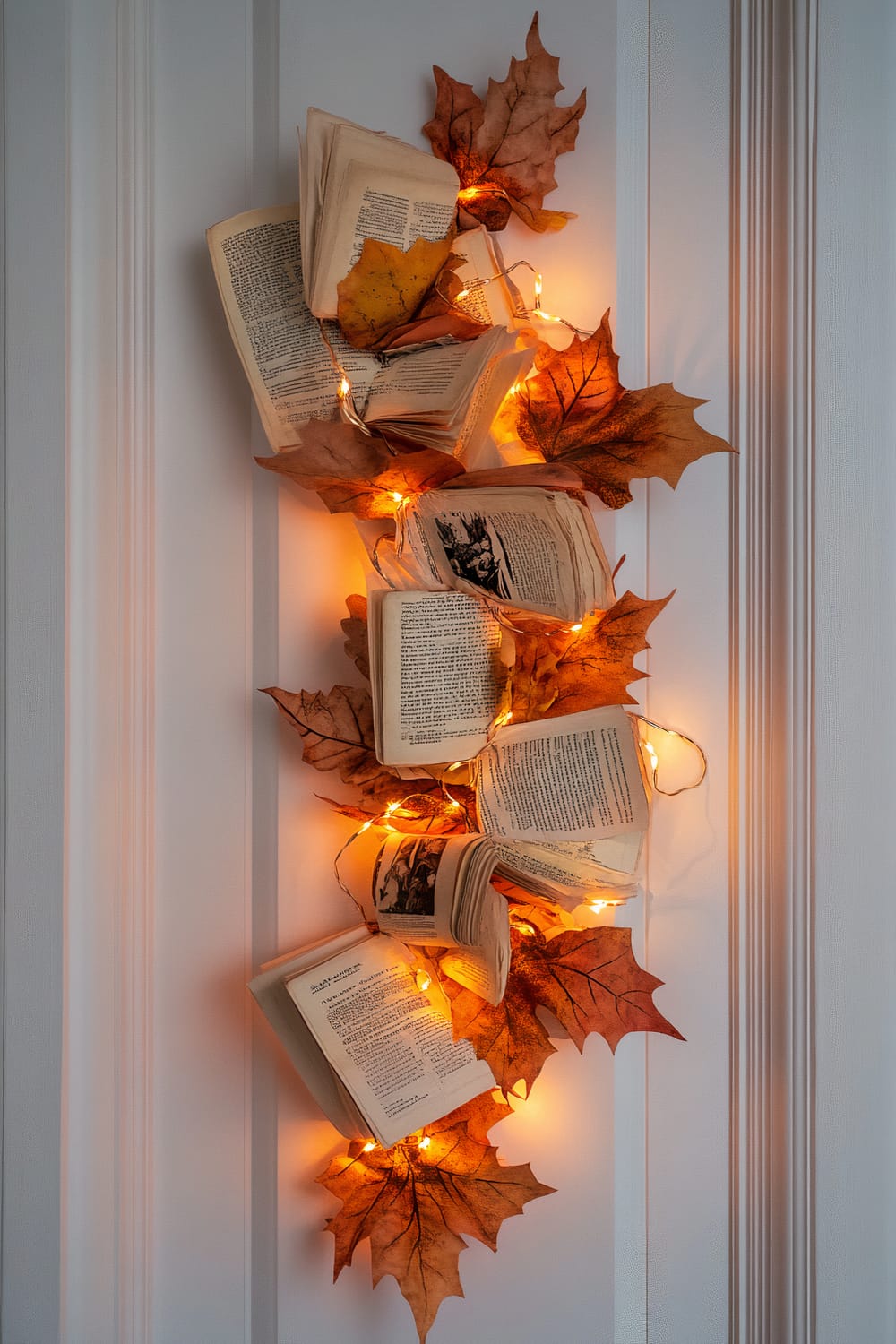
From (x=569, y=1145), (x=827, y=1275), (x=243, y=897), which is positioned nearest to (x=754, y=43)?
(x=243, y=897)

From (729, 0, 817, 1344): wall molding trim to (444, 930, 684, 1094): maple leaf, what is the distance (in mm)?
183

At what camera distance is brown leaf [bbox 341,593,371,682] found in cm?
72

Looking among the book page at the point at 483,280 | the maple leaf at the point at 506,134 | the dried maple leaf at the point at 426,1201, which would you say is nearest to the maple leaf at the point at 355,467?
the book page at the point at 483,280

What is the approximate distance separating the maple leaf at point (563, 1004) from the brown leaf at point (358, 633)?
29 centimetres

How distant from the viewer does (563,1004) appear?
0.70m

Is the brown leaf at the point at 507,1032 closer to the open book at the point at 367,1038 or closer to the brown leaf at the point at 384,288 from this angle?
the open book at the point at 367,1038

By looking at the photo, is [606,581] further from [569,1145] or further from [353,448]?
[569,1145]

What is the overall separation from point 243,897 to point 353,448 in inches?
16.6

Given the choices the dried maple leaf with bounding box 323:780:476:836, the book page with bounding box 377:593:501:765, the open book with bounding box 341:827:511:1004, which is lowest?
the open book with bounding box 341:827:511:1004

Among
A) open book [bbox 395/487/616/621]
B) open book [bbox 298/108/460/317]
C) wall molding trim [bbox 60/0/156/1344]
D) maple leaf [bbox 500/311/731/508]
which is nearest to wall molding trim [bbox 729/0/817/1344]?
maple leaf [bbox 500/311/731/508]

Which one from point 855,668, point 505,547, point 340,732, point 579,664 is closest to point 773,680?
point 855,668

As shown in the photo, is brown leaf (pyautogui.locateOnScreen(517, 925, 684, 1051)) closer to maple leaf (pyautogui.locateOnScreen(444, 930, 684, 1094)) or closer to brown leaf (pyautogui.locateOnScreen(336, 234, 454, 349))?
maple leaf (pyautogui.locateOnScreen(444, 930, 684, 1094))

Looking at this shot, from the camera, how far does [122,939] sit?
2.49 ft

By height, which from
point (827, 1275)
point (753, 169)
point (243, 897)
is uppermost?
point (753, 169)
